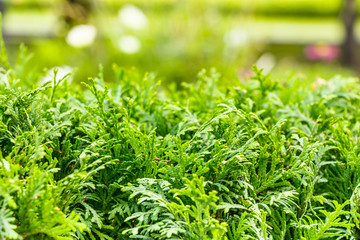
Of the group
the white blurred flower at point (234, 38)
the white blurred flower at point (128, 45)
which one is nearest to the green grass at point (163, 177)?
the white blurred flower at point (128, 45)

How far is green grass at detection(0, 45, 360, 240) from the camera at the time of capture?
60 cm

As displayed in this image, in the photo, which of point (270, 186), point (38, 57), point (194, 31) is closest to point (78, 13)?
point (38, 57)

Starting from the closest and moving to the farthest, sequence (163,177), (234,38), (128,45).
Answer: (163,177)
(128,45)
(234,38)

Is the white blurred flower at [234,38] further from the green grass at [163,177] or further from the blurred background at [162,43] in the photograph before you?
the green grass at [163,177]

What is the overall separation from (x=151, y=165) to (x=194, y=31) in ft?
13.0

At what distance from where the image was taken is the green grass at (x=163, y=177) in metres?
0.60

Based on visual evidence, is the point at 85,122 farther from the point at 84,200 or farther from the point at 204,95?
the point at 204,95

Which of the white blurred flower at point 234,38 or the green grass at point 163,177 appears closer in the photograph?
the green grass at point 163,177

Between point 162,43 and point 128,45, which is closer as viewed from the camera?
point 128,45

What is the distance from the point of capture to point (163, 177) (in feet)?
2.24

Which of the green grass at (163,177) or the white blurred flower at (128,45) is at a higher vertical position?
the white blurred flower at (128,45)

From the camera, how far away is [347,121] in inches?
36.4

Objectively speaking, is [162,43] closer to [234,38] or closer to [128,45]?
[128,45]

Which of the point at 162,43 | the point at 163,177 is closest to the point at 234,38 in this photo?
the point at 162,43
